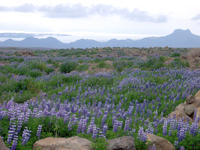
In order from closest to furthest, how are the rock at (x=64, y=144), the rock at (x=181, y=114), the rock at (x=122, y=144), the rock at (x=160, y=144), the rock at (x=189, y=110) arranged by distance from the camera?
the rock at (x=122, y=144) < the rock at (x=64, y=144) < the rock at (x=160, y=144) < the rock at (x=181, y=114) < the rock at (x=189, y=110)

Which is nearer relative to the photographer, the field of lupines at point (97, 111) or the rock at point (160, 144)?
the rock at point (160, 144)

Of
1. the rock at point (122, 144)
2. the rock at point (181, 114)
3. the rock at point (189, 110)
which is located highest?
the rock at point (122, 144)

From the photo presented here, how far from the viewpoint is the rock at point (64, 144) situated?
3.04 meters

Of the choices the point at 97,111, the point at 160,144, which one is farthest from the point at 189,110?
the point at 160,144

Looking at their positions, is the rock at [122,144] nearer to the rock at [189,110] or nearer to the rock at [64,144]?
the rock at [64,144]

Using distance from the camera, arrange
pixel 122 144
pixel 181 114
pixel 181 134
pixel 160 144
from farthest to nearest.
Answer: pixel 181 114
pixel 181 134
pixel 160 144
pixel 122 144

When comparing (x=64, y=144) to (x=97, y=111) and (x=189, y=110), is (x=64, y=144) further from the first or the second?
(x=189, y=110)

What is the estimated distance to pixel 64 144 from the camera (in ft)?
10.1

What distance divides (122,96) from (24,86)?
11.3 feet

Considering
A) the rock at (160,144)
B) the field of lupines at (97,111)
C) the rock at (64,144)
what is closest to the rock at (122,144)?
the field of lupines at (97,111)

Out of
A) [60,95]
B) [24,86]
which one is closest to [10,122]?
[60,95]

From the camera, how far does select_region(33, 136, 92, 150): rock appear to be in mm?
3037

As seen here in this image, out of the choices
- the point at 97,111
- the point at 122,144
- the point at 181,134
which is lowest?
the point at 97,111

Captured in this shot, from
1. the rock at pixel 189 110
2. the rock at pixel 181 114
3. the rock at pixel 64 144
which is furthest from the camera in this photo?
the rock at pixel 189 110
